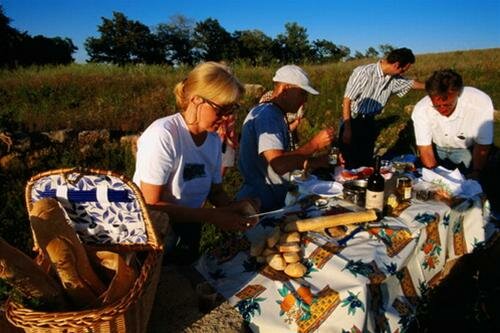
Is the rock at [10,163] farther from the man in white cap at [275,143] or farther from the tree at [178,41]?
the tree at [178,41]

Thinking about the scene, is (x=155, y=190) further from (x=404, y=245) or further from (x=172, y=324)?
(x=404, y=245)

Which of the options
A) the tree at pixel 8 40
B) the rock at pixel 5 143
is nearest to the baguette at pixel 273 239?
the rock at pixel 5 143

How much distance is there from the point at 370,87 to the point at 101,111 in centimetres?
600

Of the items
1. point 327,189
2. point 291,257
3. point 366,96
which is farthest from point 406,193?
point 366,96

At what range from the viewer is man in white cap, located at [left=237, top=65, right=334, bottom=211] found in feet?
9.07

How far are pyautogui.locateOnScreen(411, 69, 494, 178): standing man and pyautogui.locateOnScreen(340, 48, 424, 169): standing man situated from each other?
1.55 metres

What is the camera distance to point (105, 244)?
1.52 m

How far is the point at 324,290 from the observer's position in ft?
5.57

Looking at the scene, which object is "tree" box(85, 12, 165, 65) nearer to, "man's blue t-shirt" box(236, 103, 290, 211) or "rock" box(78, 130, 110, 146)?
"rock" box(78, 130, 110, 146)

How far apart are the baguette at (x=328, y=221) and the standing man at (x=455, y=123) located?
196cm

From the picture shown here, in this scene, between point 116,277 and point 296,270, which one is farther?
point 296,270

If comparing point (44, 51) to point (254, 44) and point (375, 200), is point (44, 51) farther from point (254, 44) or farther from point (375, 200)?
point (375, 200)

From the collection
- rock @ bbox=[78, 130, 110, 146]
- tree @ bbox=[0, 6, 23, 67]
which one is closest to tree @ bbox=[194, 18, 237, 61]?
tree @ bbox=[0, 6, 23, 67]

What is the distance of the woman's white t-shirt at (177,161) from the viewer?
1966 millimetres
